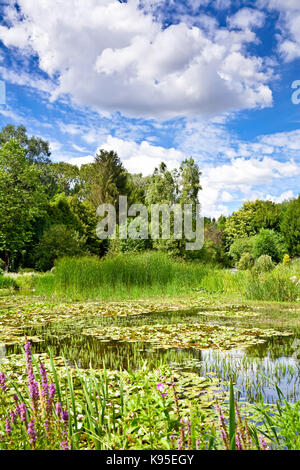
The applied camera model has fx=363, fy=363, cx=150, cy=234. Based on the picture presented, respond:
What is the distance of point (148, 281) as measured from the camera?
492 inches

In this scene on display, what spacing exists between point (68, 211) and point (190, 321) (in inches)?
827

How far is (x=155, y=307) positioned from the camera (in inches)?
336

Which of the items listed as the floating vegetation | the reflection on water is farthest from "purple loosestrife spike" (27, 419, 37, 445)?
the floating vegetation

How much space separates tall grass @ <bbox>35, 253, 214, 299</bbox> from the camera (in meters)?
11.2

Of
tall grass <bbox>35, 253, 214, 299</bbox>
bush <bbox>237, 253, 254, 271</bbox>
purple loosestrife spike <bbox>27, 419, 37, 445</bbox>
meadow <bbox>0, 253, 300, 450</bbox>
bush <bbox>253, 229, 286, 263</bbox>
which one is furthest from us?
bush <bbox>253, 229, 286, 263</bbox>

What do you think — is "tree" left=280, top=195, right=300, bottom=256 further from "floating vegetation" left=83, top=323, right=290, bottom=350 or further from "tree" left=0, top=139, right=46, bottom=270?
"floating vegetation" left=83, top=323, right=290, bottom=350

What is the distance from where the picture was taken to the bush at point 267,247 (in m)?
27.9

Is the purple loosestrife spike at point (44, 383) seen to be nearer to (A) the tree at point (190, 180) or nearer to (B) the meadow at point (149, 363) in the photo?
(B) the meadow at point (149, 363)

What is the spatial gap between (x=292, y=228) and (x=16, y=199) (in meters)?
19.4

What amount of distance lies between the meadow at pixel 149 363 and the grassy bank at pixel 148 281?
0.04 metres

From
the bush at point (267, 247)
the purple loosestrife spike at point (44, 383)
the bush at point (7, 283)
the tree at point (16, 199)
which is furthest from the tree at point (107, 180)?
the purple loosestrife spike at point (44, 383)
